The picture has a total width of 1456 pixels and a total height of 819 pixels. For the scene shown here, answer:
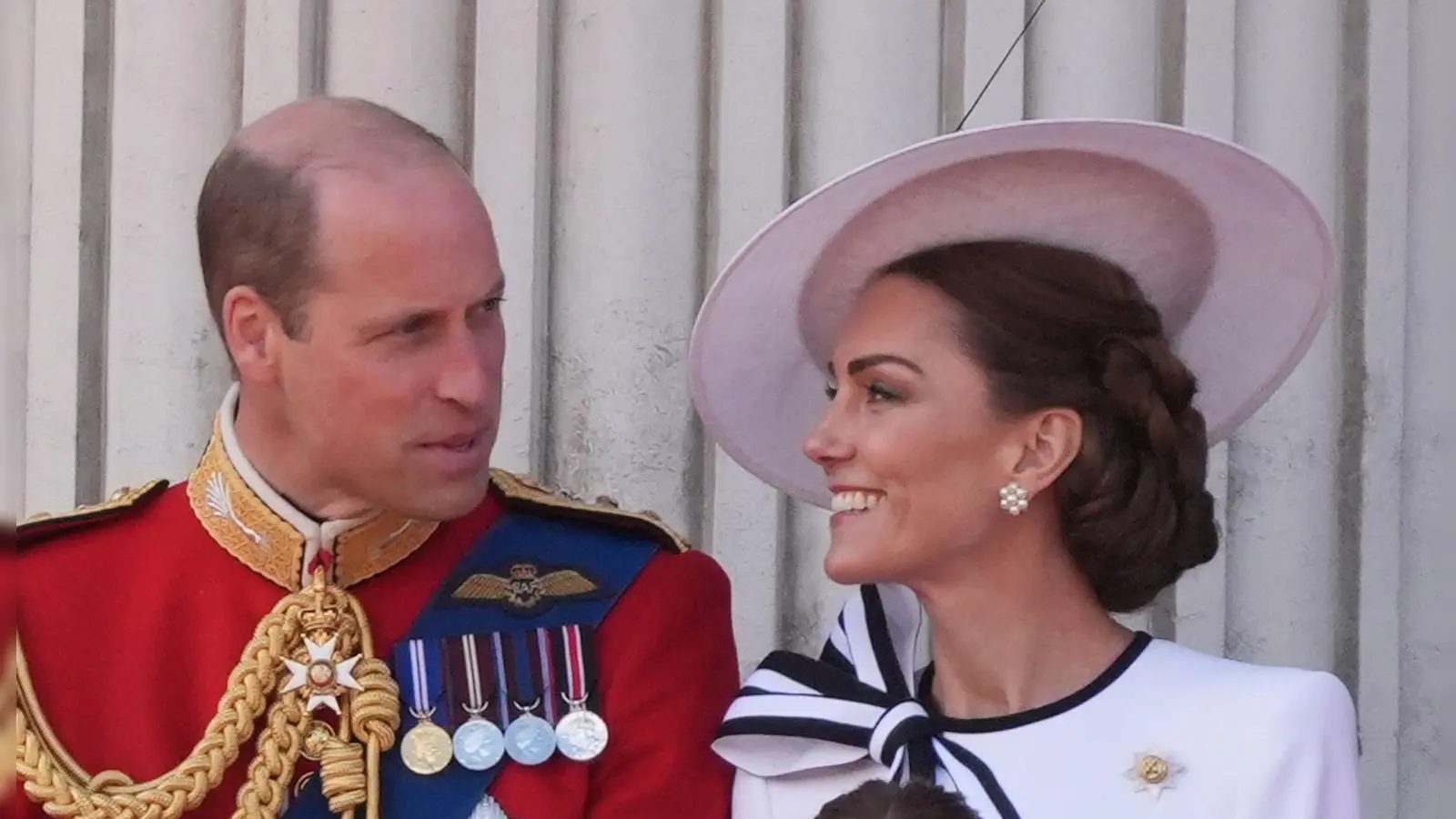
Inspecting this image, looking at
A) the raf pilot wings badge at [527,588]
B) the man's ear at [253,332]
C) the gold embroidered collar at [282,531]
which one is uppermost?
the man's ear at [253,332]

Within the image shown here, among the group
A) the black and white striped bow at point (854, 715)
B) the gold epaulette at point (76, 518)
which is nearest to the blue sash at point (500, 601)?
the black and white striped bow at point (854, 715)

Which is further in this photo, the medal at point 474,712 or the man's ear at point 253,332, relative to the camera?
the man's ear at point 253,332

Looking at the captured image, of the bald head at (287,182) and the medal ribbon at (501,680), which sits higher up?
the bald head at (287,182)

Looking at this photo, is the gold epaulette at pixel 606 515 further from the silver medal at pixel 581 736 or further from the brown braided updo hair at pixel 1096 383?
the brown braided updo hair at pixel 1096 383

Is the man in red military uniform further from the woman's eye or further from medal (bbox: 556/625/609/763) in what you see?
the woman's eye

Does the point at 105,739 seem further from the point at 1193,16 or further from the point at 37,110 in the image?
the point at 1193,16

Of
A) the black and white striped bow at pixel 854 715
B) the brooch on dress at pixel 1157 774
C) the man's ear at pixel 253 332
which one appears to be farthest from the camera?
the man's ear at pixel 253 332

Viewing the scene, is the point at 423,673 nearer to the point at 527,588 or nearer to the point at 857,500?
the point at 527,588

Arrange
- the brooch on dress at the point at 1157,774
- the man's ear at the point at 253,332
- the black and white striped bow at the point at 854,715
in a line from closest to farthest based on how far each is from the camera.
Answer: the brooch on dress at the point at 1157,774 → the black and white striped bow at the point at 854,715 → the man's ear at the point at 253,332

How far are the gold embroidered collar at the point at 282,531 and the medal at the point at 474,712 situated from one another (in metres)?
0.13

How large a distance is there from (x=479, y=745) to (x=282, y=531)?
1.03 feet

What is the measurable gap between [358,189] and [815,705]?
28.7 inches

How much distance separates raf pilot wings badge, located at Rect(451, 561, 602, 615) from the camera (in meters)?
1.99

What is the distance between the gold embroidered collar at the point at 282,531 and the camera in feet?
6.39
